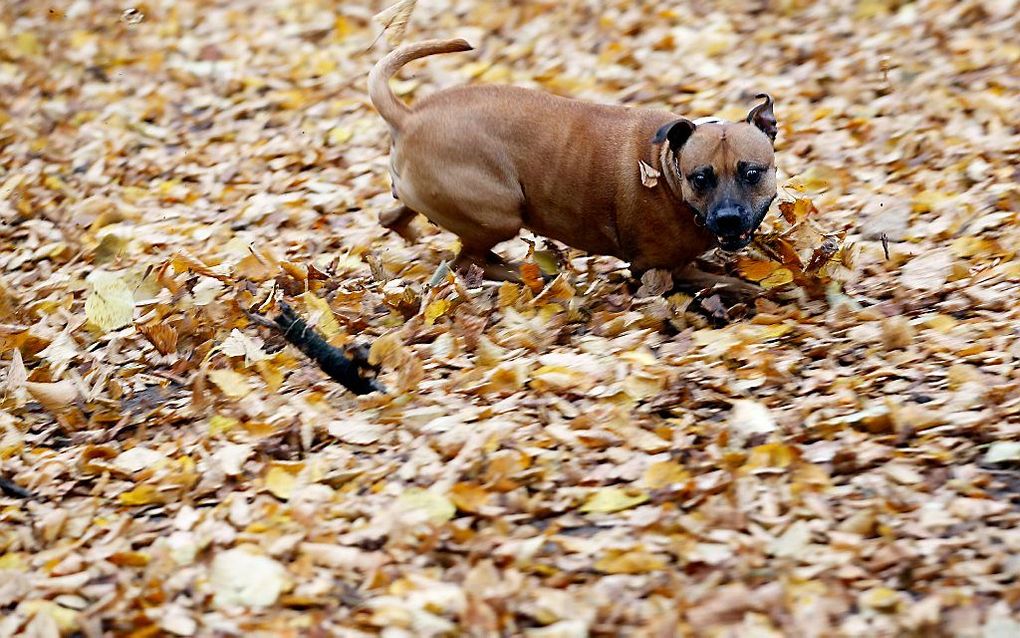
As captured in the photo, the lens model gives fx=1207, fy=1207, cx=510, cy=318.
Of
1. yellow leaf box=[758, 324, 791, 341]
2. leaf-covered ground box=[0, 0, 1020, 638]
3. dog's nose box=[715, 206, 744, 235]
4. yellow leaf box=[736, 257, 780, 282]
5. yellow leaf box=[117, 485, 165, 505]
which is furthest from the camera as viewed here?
yellow leaf box=[736, 257, 780, 282]

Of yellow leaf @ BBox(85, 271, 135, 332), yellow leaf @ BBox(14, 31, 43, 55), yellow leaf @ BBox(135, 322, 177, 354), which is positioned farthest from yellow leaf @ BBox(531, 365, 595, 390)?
yellow leaf @ BBox(14, 31, 43, 55)

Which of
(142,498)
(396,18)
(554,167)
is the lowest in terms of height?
(142,498)

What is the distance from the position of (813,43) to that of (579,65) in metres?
1.72

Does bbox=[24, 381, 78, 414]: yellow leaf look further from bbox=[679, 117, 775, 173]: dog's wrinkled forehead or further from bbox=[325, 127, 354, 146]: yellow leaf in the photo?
bbox=[325, 127, 354, 146]: yellow leaf

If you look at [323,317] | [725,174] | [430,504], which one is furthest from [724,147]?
[430,504]

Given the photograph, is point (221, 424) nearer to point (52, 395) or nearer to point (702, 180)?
point (52, 395)

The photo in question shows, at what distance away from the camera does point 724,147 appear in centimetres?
539

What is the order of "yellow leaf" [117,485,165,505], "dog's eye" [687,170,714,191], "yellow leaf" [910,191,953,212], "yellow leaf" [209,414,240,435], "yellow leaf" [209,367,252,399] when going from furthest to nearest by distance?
"yellow leaf" [910,191,953,212] < "dog's eye" [687,170,714,191] < "yellow leaf" [209,367,252,399] < "yellow leaf" [209,414,240,435] < "yellow leaf" [117,485,165,505]

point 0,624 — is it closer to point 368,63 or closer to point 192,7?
point 368,63

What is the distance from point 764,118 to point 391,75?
71.6 inches

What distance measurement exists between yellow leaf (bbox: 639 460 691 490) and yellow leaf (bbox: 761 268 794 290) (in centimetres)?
172

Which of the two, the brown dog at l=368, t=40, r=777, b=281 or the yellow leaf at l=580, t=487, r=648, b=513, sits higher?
the brown dog at l=368, t=40, r=777, b=281

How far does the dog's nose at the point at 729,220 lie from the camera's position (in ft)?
17.3

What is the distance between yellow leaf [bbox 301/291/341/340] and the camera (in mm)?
5457
